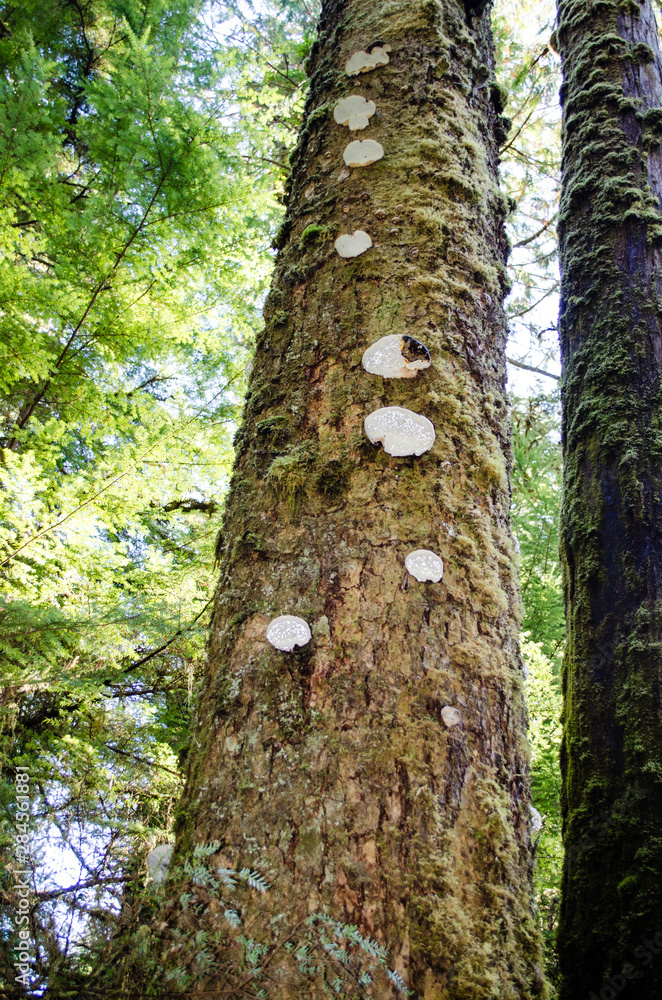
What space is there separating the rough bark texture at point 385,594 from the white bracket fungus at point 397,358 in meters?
0.03

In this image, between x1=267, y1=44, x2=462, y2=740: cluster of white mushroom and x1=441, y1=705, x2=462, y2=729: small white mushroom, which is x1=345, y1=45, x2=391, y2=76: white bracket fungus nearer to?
x1=267, y1=44, x2=462, y2=740: cluster of white mushroom

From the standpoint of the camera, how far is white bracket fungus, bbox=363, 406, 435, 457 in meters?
1.26

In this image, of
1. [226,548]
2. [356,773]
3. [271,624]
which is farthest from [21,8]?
[356,773]

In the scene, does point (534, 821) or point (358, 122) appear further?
point (358, 122)

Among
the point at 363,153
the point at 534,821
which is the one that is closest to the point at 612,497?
the point at 534,821

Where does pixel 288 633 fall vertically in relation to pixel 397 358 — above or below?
below

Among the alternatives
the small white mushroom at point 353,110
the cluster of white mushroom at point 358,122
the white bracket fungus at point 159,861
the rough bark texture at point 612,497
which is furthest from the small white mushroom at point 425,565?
the small white mushroom at point 353,110

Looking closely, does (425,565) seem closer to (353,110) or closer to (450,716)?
(450,716)

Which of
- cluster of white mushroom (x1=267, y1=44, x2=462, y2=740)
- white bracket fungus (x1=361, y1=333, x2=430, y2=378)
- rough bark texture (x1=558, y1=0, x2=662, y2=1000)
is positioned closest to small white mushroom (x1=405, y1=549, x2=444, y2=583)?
cluster of white mushroom (x1=267, y1=44, x2=462, y2=740)

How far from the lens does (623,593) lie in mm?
1882

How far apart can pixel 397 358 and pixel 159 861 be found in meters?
1.23

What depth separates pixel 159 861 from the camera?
113 cm

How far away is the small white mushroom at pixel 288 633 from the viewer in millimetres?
1098

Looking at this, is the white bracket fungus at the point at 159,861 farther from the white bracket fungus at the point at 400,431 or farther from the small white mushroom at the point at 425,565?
the white bracket fungus at the point at 400,431
